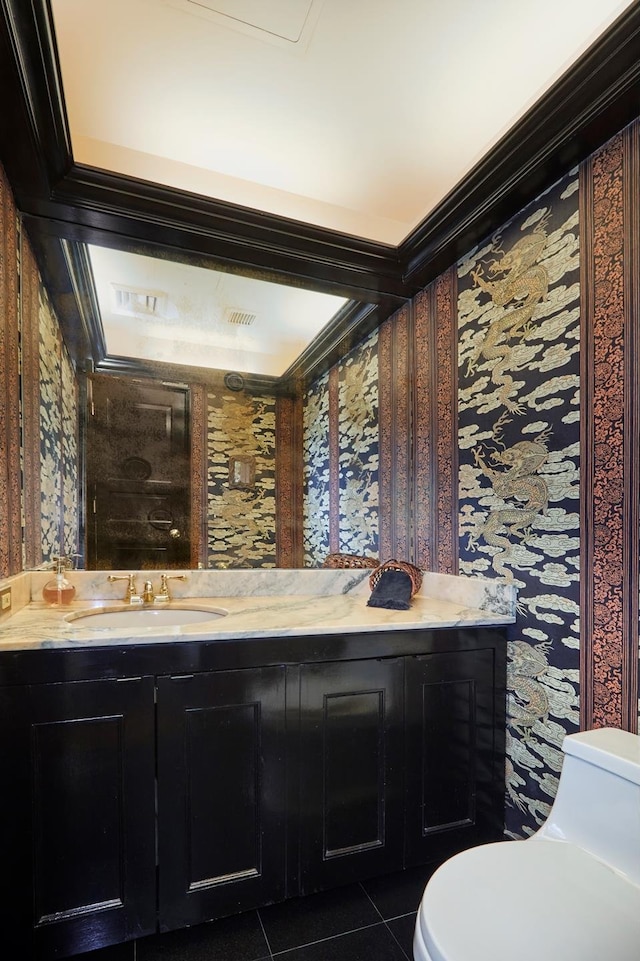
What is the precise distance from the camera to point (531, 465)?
164 centimetres

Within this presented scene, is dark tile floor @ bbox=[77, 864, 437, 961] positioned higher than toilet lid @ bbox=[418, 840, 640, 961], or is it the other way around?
toilet lid @ bbox=[418, 840, 640, 961]

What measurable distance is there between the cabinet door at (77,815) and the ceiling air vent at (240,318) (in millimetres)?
1408

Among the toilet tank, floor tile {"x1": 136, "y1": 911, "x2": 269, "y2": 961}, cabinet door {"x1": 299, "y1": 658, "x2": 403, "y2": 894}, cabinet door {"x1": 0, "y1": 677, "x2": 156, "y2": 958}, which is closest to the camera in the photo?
the toilet tank

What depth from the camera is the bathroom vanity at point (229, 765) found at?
126cm

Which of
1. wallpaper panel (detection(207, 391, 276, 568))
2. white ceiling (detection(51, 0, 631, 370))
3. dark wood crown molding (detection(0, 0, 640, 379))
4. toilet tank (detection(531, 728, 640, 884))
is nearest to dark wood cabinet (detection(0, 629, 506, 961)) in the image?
toilet tank (detection(531, 728, 640, 884))

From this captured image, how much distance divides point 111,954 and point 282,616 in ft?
3.32

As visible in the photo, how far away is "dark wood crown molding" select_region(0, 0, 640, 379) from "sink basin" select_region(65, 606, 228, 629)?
105 centimetres

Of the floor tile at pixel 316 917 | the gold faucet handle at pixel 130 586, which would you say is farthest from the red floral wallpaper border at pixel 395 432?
the floor tile at pixel 316 917

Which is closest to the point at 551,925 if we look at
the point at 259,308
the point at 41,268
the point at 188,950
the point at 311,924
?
the point at 311,924

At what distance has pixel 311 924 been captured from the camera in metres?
1.44

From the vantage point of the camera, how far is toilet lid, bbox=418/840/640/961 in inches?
32.6

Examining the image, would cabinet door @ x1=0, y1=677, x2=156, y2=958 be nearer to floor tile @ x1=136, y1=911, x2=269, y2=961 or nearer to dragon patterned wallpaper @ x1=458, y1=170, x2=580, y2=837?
floor tile @ x1=136, y1=911, x2=269, y2=961

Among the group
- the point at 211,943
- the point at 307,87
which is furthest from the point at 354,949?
the point at 307,87

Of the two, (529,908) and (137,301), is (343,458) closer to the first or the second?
(137,301)
